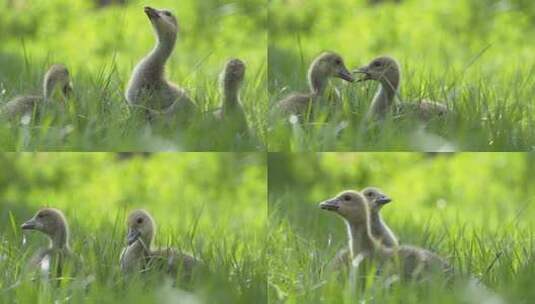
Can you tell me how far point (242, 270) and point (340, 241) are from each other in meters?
0.49

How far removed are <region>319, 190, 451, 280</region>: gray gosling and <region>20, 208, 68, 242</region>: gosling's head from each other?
0.89 metres

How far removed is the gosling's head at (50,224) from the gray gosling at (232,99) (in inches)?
26.5

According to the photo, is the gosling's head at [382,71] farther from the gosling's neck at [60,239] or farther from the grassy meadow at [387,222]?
the gosling's neck at [60,239]

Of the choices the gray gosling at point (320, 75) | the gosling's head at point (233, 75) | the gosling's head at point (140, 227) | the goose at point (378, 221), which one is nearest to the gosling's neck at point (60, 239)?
the gosling's head at point (140, 227)

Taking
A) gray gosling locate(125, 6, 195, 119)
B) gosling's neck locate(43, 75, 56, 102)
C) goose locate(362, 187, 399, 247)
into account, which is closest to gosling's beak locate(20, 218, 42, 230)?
gosling's neck locate(43, 75, 56, 102)

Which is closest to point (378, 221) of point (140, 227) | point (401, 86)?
point (401, 86)

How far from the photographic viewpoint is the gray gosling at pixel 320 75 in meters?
5.14

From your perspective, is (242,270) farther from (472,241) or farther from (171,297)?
(472,241)

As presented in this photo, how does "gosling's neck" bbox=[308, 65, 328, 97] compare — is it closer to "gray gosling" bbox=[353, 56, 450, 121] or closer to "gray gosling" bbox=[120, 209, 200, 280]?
"gray gosling" bbox=[353, 56, 450, 121]

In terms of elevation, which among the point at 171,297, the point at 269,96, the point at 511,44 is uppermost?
the point at 511,44

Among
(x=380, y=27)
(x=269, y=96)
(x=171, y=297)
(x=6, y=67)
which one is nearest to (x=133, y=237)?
(x=171, y=297)

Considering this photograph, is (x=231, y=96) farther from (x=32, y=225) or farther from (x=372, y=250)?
(x=32, y=225)

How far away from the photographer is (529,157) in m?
10.2

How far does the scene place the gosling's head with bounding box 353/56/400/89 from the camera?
5297mm
